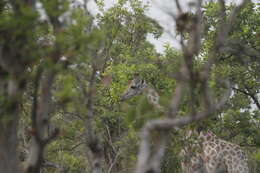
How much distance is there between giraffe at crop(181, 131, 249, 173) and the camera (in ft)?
39.1

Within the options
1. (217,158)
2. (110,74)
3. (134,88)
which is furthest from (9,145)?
(110,74)

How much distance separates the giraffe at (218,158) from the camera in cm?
1193

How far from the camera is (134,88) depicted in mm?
12539

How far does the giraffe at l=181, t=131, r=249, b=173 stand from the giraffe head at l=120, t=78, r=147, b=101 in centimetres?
187

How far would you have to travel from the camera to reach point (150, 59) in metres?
13.4

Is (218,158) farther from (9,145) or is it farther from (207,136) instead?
(9,145)

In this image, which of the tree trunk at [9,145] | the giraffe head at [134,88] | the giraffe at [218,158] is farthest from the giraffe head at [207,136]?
the tree trunk at [9,145]

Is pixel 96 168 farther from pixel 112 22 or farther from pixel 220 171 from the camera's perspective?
pixel 112 22

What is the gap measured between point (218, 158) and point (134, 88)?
107 inches

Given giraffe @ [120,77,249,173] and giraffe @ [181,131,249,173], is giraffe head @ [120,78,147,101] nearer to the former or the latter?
giraffe @ [120,77,249,173]

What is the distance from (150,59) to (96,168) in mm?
8002

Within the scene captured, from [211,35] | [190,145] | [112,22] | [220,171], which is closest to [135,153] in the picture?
[190,145]

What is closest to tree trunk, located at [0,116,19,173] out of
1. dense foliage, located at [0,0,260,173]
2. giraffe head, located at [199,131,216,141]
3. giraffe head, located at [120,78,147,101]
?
dense foliage, located at [0,0,260,173]

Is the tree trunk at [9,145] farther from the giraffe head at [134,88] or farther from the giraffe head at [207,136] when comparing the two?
the giraffe head at [207,136]
